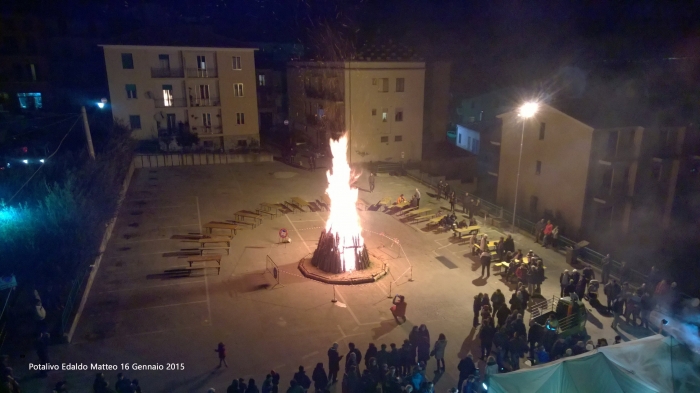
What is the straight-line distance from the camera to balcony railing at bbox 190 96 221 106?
45969 millimetres

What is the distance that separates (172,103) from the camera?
45312mm

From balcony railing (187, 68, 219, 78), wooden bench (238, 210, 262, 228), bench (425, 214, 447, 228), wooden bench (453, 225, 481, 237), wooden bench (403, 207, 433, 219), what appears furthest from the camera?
balcony railing (187, 68, 219, 78)

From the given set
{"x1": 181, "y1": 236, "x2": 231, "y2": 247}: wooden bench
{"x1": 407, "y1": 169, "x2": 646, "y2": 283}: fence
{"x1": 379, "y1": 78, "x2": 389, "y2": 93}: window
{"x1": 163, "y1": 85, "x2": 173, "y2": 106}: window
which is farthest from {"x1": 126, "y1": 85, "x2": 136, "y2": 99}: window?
{"x1": 407, "y1": 169, "x2": 646, "y2": 283}: fence

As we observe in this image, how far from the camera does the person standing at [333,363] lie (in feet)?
43.1

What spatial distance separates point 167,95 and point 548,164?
35.4 m

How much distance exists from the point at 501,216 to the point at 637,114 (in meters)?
11.0

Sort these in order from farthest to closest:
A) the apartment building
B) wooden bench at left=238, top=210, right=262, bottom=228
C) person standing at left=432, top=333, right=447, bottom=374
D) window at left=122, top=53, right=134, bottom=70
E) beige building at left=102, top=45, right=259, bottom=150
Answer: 1. beige building at left=102, top=45, right=259, bottom=150
2. window at left=122, top=53, right=134, bottom=70
3. the apartment building
4. wooden bench at left=238, top=210, right=262, bottom=228
5. person standing at left=432, top=333, right=447, bottom=374

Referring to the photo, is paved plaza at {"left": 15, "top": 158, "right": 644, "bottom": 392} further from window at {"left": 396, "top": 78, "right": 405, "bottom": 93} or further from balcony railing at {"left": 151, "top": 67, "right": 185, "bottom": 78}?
balcony railing at {"left": 151, "top": 67, "right": 185, "bottom": 78}

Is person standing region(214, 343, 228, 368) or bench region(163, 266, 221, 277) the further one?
bench region(163, 266, 221, 277)

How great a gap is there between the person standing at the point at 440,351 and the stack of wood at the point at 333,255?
301 inches

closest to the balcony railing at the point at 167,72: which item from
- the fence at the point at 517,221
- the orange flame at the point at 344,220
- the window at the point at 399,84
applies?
the window at the point at 399,84

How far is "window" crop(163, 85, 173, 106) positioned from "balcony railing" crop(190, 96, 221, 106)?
197 cm

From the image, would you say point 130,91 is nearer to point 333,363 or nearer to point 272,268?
point 272,268

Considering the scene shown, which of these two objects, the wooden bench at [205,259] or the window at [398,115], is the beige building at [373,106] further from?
the wooden bench at [205,259]
